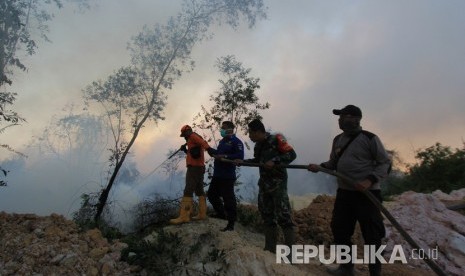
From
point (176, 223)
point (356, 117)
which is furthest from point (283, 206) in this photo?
point (176, 223)

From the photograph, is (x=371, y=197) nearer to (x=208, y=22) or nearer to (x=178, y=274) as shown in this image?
(x=178, y=274)

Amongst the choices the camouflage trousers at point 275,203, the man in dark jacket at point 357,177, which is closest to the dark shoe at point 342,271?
the man in dark jacket at point 357,177

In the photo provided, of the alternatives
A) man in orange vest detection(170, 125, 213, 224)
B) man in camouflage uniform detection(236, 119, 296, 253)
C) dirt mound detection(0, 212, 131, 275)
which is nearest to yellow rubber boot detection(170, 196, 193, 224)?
man in orange vest detection(170, 125, 213, 224)

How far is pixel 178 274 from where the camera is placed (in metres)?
4.26

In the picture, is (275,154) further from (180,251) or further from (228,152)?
(180,251)

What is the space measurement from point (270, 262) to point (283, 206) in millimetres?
719

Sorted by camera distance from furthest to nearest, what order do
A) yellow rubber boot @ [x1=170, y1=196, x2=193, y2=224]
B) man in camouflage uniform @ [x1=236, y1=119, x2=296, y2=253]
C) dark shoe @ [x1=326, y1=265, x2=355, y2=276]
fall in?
yellow rubber boot @ [x1=170, y1=196, x2=193, y2=224]
man in camouflage uniform @ [x1=236, y1=119, x2=296, y2=253]
dark shoe @ [x1=326, y1=265, x2=355, y2=276]

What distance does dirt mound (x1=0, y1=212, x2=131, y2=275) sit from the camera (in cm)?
431

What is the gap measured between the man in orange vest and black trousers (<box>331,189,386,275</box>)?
2.35 metres

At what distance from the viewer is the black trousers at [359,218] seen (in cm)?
405

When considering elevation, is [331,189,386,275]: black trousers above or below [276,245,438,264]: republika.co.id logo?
above

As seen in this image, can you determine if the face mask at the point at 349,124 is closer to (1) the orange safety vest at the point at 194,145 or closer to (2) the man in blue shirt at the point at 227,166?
(2) the man in blue shirt at the point at 227,166

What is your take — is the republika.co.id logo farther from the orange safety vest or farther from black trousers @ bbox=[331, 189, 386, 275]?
the orange safety vest

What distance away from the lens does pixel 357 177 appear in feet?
13.6
